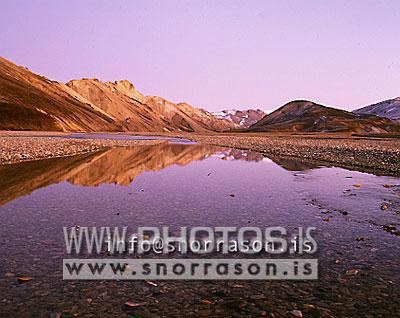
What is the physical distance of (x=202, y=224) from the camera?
13.2 m

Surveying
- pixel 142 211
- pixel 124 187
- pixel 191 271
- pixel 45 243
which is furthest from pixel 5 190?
pixel 191 271

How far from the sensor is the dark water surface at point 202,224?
723 centimetres

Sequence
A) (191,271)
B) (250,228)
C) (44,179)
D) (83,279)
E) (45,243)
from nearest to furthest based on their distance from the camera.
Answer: (83,279)
(191,271)
(45,243)
(250,228)
(44,179)

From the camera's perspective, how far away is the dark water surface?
7.23 m

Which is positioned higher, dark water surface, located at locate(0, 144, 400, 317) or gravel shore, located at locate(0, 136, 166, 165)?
gravel shore, located at locate(0, 136, 166, 165)

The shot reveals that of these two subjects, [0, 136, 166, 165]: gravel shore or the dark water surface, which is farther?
[0, 136, 166, 165]: gravel shore

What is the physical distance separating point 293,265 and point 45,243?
290 inches

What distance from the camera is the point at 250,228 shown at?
501 inches

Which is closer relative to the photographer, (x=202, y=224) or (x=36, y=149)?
(x=202, y=224)

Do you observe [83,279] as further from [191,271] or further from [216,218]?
[216,218]

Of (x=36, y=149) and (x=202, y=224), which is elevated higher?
(x=36, y=149)

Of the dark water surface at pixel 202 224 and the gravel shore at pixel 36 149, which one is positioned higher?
the gravel shore at pixel 36 149

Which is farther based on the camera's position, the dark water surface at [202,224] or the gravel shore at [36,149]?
the gravel shore at [36,149]

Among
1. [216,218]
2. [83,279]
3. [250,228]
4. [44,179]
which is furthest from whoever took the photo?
[44,179]
